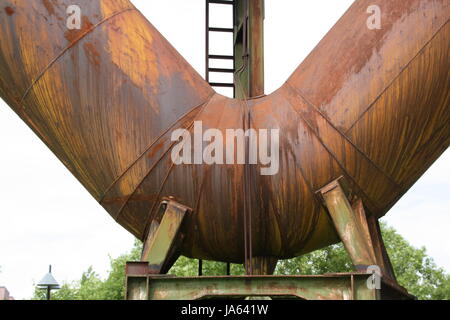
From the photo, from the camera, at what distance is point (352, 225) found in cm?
776

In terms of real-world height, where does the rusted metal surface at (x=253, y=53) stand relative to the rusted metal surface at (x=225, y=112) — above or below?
above

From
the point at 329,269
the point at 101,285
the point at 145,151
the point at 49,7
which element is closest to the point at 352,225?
the point at 145,151

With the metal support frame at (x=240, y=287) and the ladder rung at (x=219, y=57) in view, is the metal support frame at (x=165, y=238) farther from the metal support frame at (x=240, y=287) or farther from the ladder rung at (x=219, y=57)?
the ladder rung at (x=219, y=57)

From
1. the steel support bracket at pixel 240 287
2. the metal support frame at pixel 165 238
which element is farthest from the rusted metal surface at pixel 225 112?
the steel support bracket at pixel 240 287

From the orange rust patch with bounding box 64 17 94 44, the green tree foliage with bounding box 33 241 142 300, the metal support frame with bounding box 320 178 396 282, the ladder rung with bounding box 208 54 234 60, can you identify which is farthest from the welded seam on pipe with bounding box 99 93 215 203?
the green tree foliage with bounding box 33 241 142 300

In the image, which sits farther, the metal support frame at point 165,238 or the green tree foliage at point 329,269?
the green tree foliage at point 329,269

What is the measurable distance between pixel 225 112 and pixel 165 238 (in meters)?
1.73

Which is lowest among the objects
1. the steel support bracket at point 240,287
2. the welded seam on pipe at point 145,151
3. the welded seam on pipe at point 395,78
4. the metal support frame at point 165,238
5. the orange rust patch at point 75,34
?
the steel support bracket at point 240,287

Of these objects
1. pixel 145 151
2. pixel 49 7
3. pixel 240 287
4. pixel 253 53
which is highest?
pixel 253 53

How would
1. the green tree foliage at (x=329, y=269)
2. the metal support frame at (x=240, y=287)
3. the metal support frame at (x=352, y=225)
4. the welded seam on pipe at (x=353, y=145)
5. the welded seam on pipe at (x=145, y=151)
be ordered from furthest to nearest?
the green tree foliage at (x=329, y=269)
the welded seam on pipe at (x=145, y=151)
the welded seam on pipe at (x=353, y=145)
the metal support frame at (x=352, y=225)
the metal support frame at (x=240, y=287)

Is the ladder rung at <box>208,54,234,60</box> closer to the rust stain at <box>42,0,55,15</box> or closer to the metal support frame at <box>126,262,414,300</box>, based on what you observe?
the rust stain at <box>42,0,55,15</box>

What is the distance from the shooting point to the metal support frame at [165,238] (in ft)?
26.0

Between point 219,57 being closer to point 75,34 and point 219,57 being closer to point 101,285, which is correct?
point 75,34

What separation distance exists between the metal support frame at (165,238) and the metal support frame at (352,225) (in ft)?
5.60
